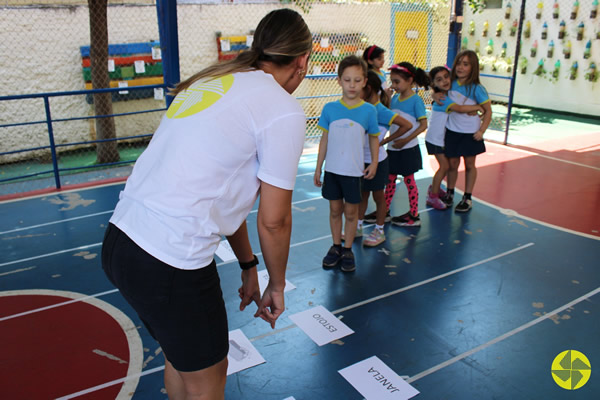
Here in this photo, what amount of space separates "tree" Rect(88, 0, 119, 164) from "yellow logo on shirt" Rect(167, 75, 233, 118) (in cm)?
626

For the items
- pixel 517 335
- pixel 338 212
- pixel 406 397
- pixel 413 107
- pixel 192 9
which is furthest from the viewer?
pixel 192 9

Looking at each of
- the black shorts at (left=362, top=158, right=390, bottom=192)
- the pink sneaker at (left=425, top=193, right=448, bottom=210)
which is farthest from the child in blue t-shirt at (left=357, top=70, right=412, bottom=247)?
the pink sneaker at (left=425, top=193, right=448, bottom=210)

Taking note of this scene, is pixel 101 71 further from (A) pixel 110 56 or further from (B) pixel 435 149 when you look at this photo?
(B) pixel 435 149

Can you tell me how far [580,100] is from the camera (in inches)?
400

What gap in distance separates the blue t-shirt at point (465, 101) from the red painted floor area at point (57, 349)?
11.1 ft

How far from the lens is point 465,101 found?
14.7 feet

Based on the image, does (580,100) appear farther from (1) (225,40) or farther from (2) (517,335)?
(2) (517,335)

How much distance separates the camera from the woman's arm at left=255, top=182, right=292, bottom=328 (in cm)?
140

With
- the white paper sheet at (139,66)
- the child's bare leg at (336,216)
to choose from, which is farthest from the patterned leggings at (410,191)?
the white paper sheet at (139,66)

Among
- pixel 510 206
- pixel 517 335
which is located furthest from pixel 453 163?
pixel 517 335

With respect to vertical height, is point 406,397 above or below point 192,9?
below

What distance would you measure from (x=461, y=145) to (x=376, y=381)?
282 cm

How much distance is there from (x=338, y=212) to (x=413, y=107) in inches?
47.8

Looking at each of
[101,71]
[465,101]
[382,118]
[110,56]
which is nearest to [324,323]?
[382,118]
